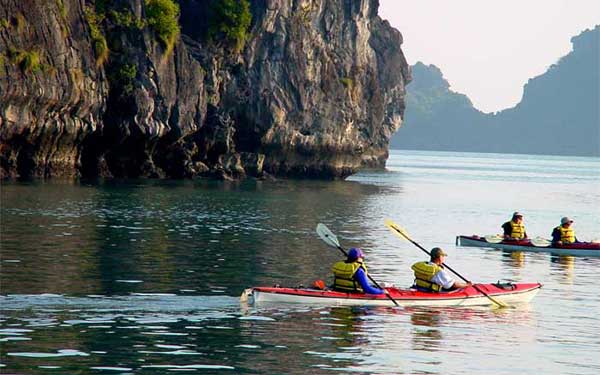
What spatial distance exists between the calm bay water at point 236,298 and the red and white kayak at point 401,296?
0.98 feet

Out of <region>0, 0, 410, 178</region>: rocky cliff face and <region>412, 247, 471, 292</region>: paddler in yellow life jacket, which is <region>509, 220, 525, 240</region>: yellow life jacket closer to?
<region>412, 247, 471, 292</region>: paddler in yellow life jacket

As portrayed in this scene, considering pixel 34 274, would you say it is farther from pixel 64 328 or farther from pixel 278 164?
pixel 278 164

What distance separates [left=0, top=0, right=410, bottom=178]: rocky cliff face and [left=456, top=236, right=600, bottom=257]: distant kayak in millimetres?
38548

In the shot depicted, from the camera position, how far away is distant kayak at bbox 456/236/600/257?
51997mm

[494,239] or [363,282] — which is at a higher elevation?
[363,282]

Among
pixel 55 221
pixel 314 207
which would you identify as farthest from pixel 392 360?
pixel 314 207

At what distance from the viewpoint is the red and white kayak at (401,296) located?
31.4 metres

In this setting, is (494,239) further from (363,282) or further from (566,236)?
(363,282)

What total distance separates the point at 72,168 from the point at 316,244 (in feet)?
154

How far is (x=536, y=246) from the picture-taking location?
174 feet

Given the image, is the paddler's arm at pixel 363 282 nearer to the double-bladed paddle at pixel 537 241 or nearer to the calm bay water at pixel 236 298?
the calm bay water at pixel 236 298

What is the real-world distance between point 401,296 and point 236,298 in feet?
15.2

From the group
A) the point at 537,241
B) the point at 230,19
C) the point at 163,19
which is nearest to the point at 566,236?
the point at 537,241

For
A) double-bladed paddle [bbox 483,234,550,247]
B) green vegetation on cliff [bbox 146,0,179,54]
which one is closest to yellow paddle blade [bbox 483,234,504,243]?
double-bladed paddle [bbox 483,234,550,247]
